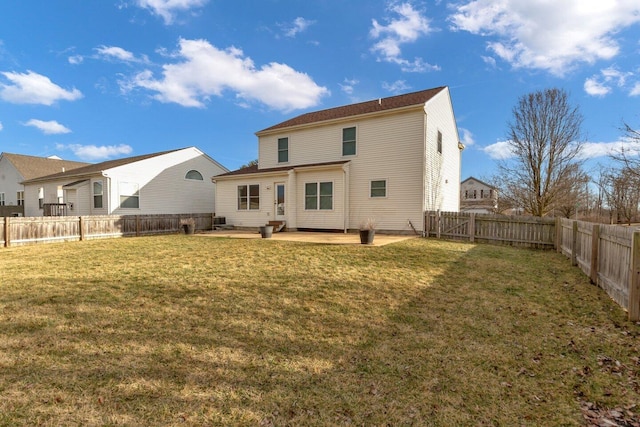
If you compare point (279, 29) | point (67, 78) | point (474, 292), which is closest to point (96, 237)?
point (67, 78)

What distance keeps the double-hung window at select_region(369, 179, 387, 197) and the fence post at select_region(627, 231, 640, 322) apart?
10.4m

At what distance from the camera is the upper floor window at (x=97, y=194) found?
1898cm

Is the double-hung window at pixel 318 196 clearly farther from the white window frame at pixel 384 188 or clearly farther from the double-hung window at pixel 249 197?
the double-hung window at pixel 249 197

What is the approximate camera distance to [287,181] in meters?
15.8

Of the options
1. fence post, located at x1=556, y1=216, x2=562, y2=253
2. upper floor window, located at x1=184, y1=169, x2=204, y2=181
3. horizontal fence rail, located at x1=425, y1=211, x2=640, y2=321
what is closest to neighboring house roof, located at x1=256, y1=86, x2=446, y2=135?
horizontal fence rail, located at x1=425, y1=211, x2=640, y2=321

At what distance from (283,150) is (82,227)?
10586 millimetres

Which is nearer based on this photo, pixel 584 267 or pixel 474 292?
pixel 474 292

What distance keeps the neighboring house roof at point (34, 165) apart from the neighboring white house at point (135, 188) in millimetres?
3903

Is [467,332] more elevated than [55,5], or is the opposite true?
[55,5]

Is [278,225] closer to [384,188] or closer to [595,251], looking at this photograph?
[384,188]

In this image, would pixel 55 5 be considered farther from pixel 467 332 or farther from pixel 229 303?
pixel 467 332

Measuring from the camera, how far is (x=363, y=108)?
16.5 m

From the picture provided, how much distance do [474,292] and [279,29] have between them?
49.7 feet

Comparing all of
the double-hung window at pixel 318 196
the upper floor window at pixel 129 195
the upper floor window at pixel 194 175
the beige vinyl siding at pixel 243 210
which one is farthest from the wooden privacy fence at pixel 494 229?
the upper floor window at pixel 129 195
